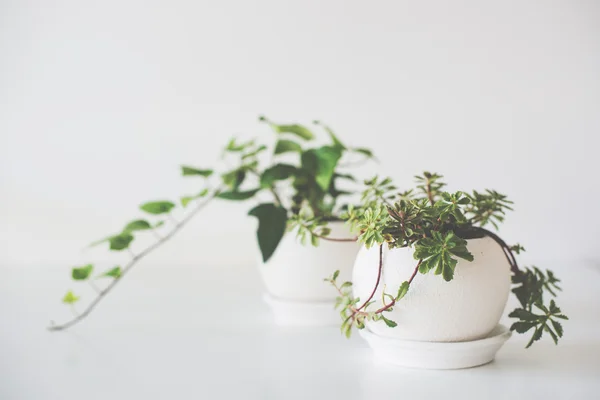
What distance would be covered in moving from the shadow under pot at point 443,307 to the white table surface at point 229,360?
0.03 metres

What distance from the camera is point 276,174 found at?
1229 millimetres

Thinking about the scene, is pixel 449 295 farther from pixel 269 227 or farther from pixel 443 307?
pixel 269 227

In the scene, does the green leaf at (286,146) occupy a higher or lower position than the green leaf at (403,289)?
higher

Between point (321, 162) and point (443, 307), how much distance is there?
1.46 feet

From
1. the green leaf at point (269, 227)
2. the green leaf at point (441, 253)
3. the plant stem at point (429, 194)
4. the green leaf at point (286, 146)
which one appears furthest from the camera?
the green leaf at point (286, 146)

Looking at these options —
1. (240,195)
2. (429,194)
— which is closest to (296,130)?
(240,195)

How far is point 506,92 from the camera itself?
6.84 ft

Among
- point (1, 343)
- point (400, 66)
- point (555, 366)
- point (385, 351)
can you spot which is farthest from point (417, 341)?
point (400, 66)

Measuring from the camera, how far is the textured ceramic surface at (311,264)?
1.18m

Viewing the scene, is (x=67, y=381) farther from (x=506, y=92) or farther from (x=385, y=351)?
(x=506, y=92)

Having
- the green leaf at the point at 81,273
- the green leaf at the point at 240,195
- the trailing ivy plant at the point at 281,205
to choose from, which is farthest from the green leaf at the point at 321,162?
the green leaf at the point at 81,273

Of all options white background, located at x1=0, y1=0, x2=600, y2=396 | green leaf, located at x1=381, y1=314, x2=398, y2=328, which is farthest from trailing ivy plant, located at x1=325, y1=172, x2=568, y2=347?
white background, located at x1=0, y1=0, x2=600, y2=396

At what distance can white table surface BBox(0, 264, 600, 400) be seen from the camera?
847 mm

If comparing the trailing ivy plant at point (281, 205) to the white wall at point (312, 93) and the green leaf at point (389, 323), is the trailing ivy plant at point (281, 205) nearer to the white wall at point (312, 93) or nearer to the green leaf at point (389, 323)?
the green leaf at point (389, 323)
